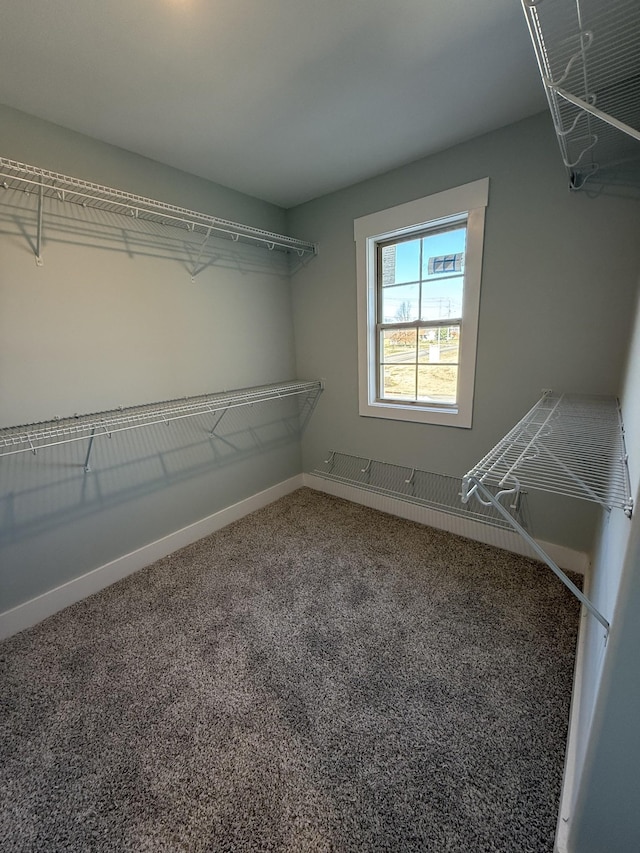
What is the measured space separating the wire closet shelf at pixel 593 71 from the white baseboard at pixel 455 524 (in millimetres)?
1845

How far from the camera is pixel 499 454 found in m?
1.17

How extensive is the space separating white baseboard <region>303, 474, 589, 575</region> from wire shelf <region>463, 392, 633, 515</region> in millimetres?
855

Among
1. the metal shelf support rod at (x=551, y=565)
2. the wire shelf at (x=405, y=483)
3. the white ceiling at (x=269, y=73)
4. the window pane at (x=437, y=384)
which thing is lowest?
the wire shelf at (x=405, y=483)

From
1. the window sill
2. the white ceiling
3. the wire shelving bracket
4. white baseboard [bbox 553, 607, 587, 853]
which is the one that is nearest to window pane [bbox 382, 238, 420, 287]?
the white ceiling

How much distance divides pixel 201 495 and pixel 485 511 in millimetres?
1928

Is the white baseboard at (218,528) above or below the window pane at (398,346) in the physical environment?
below

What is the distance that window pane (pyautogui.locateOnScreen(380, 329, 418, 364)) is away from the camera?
2.38 m

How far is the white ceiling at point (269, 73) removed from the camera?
1088 mm

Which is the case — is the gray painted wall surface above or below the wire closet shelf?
below

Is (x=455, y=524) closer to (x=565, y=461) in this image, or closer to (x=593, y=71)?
(x=565, y=461)

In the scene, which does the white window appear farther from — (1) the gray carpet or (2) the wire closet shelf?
(1) the gray carpet

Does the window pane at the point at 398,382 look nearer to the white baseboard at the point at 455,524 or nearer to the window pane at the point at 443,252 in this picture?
the window pane at the point at 443,252

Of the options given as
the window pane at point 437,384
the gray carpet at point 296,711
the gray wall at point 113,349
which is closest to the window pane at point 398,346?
the window pane at point 437,384

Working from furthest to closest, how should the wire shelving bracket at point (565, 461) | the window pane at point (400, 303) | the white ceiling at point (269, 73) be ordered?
the window pane at point (400, 303) < the white ceiling at point (269, 73) < the wire shelving bracket at point (565, 461)
